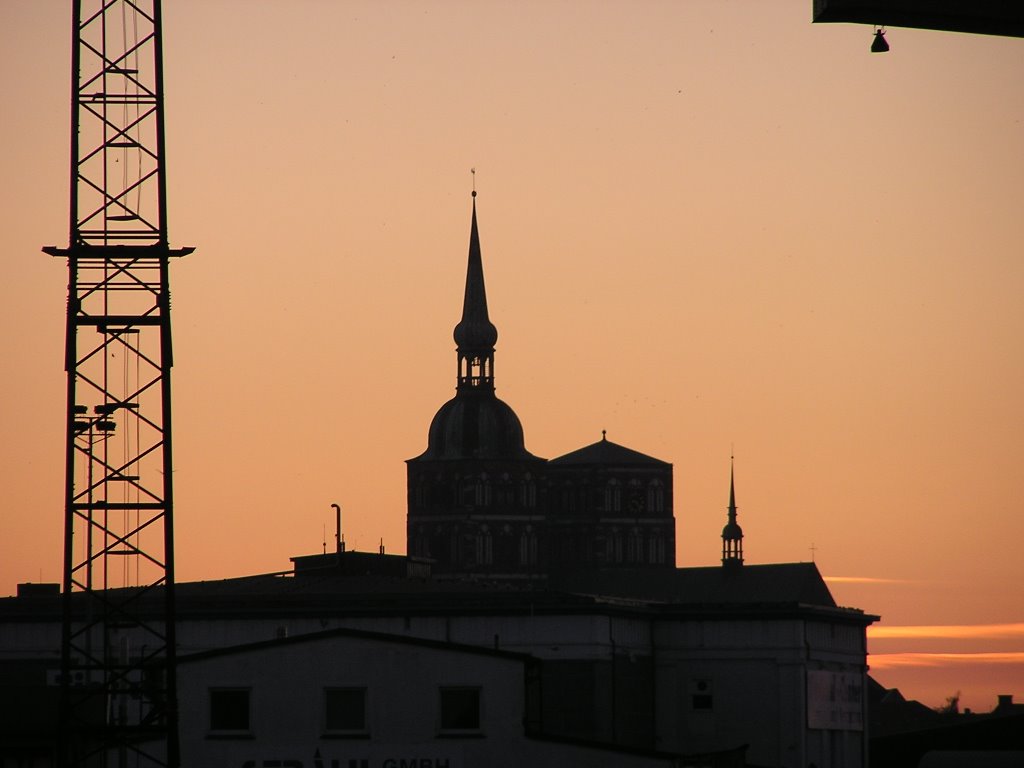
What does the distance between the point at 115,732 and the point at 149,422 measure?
33.4ft

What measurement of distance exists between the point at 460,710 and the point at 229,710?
751 centimetres

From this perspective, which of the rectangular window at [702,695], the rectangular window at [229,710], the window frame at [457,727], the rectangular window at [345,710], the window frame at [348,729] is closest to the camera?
the window frame at [457,727]

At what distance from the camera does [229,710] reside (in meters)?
85.8

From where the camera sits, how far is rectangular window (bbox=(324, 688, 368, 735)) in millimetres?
85250

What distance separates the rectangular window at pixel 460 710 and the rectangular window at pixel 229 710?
6310mm

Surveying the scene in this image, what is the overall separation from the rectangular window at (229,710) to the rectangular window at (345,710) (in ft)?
8.42

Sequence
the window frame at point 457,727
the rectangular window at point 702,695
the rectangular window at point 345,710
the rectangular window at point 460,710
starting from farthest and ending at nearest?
the rectangular window at point 702,695, the rectangular window at point 345,710, the rectangular window at point 460,710, the window frame at point 457,727

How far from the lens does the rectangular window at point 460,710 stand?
84438mm

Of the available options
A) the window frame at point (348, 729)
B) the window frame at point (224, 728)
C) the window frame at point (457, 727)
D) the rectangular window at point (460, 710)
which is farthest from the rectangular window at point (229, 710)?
the rectangular window at point (460, 710)

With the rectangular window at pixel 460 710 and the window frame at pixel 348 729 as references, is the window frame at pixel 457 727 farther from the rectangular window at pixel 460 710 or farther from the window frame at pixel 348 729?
the window frame at pixel 348 729

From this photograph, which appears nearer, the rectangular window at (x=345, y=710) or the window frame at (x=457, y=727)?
the window frame at (x=457, y=727)

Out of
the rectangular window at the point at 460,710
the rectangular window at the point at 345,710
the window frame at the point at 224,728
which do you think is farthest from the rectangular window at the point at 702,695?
the window frame at the point at 224,728

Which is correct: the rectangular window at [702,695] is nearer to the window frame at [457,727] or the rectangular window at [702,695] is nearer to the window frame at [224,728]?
the window frame at [457,727]

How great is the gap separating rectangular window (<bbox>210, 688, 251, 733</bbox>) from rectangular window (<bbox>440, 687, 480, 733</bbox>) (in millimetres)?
6310
